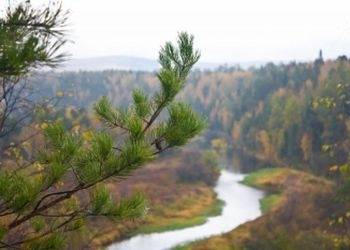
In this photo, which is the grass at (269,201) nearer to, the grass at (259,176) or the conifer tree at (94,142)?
the grass at (259,176)

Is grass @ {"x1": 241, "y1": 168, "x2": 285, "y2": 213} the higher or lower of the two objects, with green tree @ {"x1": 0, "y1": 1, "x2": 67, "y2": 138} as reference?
lower

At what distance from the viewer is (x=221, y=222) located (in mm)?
50656

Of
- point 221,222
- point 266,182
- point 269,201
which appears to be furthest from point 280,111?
point 221,222

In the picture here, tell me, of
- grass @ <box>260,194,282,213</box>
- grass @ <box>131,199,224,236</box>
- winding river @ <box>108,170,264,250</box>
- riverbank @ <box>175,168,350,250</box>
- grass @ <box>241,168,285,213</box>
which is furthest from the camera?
grass @ <box>241,168,285,213</box>

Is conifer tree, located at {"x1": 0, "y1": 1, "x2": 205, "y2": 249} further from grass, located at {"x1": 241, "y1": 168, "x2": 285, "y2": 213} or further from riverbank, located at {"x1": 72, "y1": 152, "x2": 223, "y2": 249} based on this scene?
grass, located at {"x1": 241, "y1": 168, "x2": 285, "y2": 213}

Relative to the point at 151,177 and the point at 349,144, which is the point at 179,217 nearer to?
the point at 151,177

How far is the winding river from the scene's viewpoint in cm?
4203

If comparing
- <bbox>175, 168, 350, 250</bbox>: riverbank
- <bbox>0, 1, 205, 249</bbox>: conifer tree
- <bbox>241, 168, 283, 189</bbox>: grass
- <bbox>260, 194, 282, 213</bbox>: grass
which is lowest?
<bbox>241, 168, 283, 189</bbox>: grass

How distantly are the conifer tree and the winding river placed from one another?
3570 centimetres

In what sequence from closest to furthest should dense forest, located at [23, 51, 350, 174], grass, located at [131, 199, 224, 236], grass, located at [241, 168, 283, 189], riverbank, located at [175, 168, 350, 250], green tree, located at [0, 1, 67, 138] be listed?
green tree, located at [0, 1, 67, 138]
riverbank, located at [175, 168, 350, 250]
grass, located at [131, 199, 224, 236]
grass, located at [241, 168, 283, 189]
dense forest, located at [23, 51, 350, 174]

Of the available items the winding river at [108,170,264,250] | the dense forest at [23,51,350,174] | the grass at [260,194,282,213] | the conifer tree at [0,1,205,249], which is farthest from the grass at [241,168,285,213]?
the conifer tree at [0,1,205,249]

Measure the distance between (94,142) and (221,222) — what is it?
46687 mm

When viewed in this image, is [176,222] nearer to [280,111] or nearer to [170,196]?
[170,196]

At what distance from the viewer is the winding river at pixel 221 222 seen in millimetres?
42031
